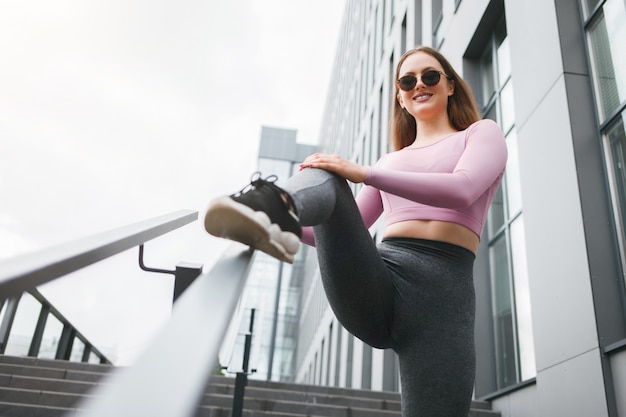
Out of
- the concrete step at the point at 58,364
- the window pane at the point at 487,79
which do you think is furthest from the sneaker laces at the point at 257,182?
the window pane at the point at 487,79

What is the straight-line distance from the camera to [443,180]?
189cm

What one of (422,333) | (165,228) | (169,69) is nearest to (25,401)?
(165,228)

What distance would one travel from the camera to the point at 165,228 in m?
2.14

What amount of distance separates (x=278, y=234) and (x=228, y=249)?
131 mm

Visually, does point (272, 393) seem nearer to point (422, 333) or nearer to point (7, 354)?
point (7, 354)

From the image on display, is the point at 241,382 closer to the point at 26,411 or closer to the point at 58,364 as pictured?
the point at 26,411

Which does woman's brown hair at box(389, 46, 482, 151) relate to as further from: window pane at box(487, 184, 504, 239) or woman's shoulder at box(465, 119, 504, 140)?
window pane at box(487, 184, 504, 239)

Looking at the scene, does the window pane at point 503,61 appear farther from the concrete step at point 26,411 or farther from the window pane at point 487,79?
the concrete step at point 26,411

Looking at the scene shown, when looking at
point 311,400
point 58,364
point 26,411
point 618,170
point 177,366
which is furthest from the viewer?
point 58,364

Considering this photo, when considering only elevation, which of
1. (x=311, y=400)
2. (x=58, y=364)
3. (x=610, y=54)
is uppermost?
(x=610, y=54)

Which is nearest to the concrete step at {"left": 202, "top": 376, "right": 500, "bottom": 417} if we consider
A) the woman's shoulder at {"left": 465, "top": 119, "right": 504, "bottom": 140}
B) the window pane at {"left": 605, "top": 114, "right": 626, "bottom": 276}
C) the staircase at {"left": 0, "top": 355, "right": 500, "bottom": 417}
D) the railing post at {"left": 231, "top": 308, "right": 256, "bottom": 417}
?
the staircase at {"left": 0, "top": 355, "right": 500, "bottom": 417}

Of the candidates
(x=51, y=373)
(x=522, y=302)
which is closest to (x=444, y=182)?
(x=522, y=302)

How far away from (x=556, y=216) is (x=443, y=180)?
3444mm

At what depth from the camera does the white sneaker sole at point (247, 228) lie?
4.46 feet
